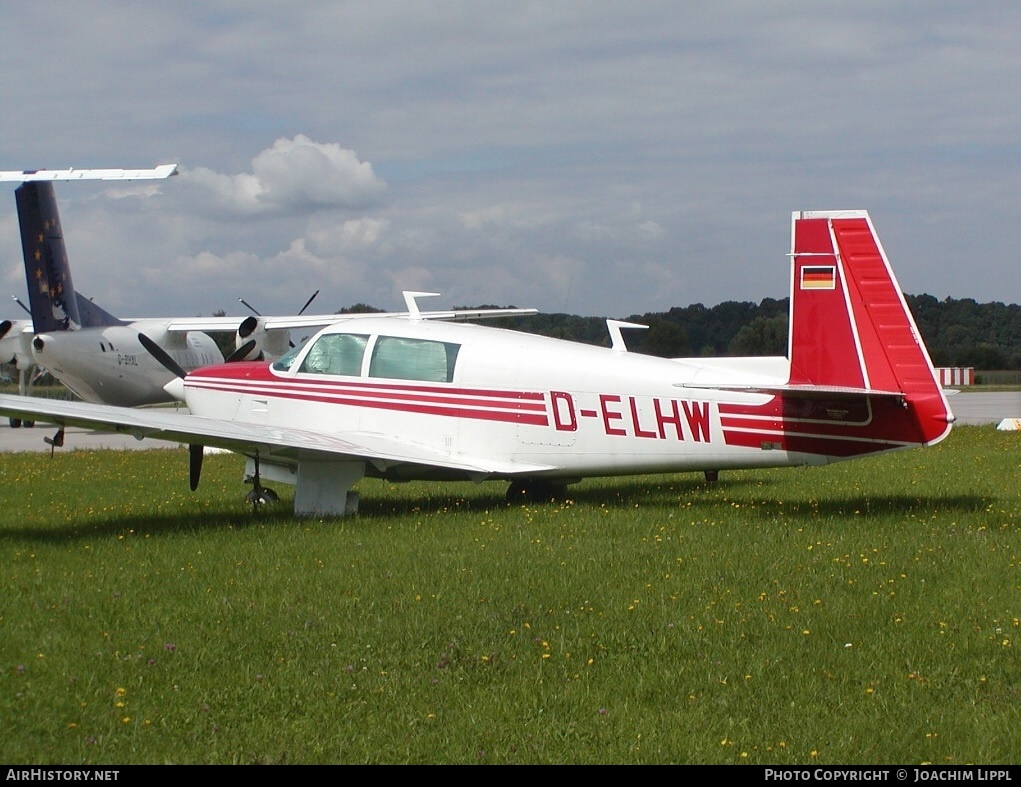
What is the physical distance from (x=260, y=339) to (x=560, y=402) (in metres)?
23.3

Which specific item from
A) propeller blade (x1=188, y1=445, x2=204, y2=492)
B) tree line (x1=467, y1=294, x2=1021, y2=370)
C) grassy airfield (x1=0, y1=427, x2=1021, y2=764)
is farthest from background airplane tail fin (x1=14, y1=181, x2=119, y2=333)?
grassy airfield (x1=0, y1=427, x2=1021, y2=764)

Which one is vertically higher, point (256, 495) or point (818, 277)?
point (818, 277)

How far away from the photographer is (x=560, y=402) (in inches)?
409

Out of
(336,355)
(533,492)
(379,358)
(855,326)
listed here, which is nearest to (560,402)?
(533,492)

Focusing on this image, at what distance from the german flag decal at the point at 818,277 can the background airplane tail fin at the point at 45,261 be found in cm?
2394

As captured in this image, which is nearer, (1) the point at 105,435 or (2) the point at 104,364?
(2) the point at 104,364

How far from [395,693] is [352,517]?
18.0 ft

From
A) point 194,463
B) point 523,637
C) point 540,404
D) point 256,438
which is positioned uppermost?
point 540,404

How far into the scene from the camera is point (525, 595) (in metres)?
6.81

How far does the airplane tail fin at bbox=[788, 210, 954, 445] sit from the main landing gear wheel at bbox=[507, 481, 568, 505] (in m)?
3.29

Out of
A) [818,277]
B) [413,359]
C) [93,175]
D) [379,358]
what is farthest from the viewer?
[93,175]

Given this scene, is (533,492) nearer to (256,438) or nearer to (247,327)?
(256,438)

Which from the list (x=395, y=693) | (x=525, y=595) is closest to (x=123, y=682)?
(x=395, y=693)

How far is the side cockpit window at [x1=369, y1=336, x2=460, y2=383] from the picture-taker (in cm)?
1087
